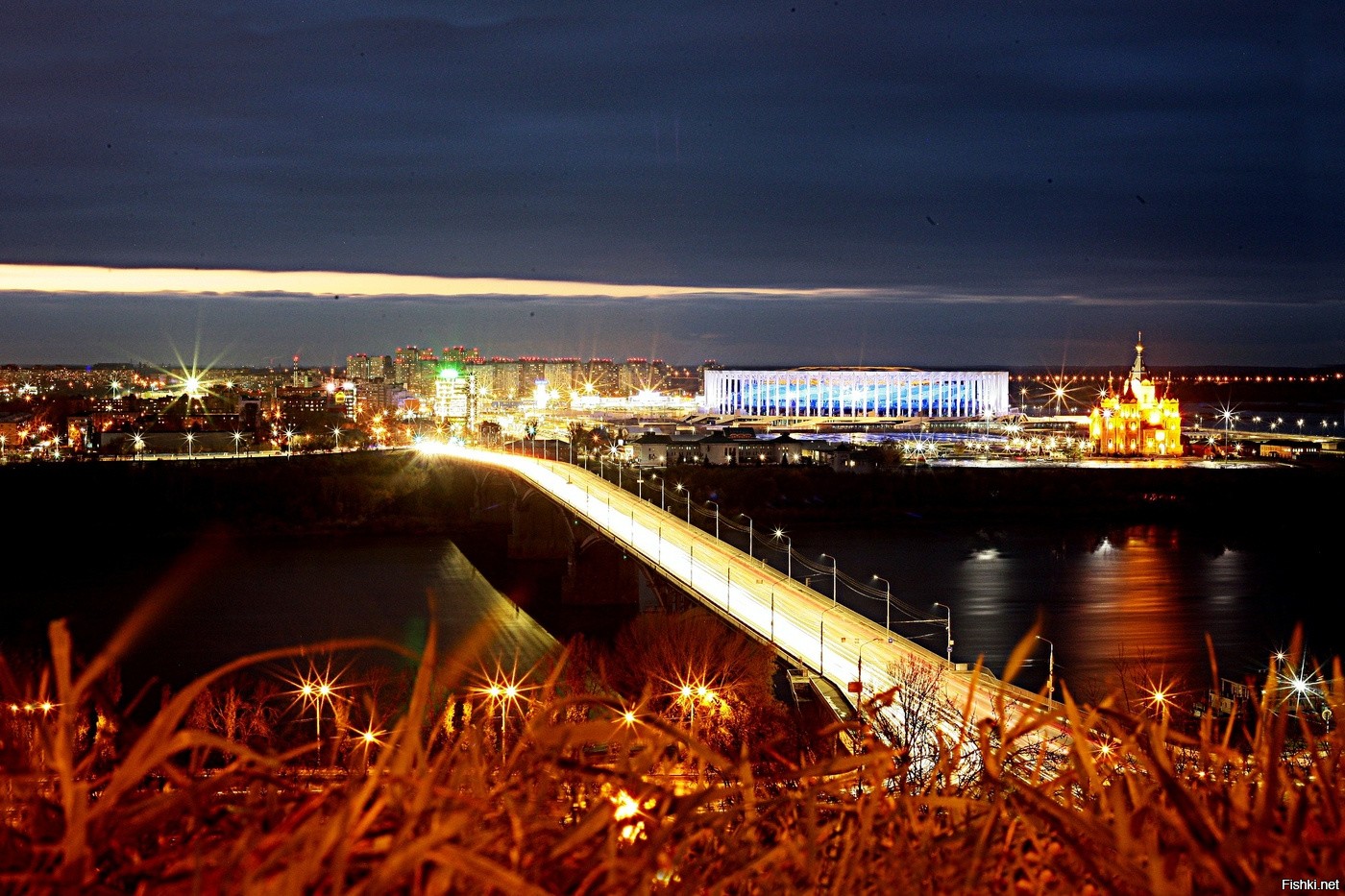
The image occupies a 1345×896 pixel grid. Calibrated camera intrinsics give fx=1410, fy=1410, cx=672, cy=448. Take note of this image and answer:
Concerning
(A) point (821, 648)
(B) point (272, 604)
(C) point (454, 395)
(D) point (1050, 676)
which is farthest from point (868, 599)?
(C) point (454, 395)

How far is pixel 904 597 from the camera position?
1628 cm

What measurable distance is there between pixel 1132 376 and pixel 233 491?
2719 cm

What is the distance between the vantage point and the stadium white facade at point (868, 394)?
2571 inches

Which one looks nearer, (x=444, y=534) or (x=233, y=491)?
(x=444, y=534)

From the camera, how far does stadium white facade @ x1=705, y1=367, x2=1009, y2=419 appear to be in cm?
6531

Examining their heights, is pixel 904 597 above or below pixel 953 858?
below

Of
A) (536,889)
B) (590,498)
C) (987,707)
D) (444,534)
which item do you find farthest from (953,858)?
(444,534)

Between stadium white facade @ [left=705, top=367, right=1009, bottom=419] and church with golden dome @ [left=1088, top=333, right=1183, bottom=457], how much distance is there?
2236 centimetres

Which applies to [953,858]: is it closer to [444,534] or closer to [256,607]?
[256,607]

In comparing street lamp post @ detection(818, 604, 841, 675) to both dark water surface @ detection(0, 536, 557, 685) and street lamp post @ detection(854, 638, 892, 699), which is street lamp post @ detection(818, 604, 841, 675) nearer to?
street lamp post @ detection(854, 638, 892, 699)

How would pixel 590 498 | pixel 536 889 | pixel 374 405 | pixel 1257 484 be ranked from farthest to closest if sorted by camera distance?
pixel 374 405 → pixel 1257 484 → pixel 590 498 → pixel 536 889

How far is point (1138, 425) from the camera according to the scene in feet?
136

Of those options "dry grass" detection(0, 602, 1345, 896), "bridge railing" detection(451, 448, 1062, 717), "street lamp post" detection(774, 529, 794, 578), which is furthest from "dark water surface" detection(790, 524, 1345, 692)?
"dry grass" detection(0, 602, 1345, 896)

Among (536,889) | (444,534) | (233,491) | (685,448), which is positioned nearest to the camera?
(536,889)
